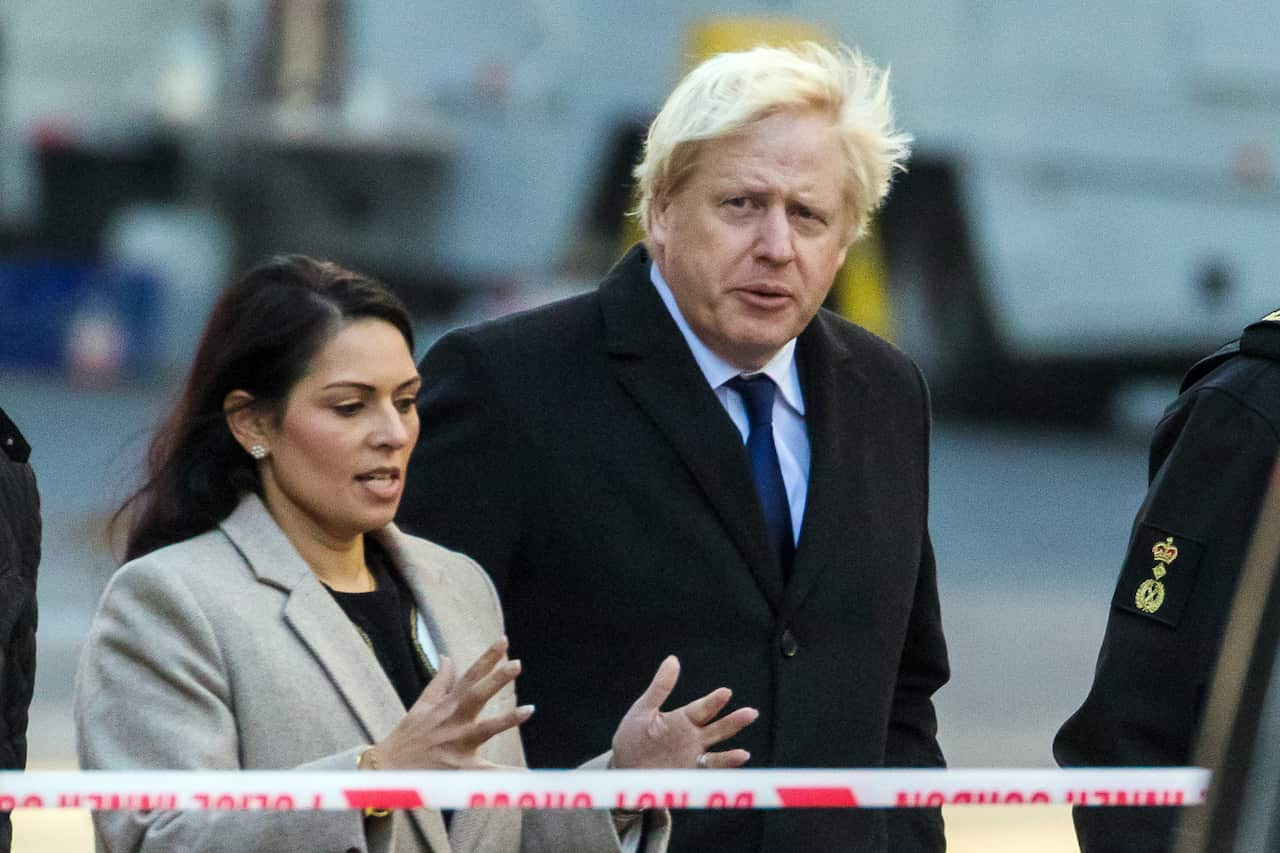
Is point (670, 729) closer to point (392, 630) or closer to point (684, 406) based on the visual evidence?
point (392, 630)

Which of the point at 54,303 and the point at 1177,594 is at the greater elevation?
the point at 1177,594

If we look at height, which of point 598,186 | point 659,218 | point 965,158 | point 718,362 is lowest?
point 598,186

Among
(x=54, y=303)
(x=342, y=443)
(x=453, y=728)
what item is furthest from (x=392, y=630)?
(x=54, y=303)

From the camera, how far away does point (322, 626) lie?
111 inches

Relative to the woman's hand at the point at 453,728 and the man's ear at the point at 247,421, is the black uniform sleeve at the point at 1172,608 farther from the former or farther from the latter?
the man's ear at the point at 247,421

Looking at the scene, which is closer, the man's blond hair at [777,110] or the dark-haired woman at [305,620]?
the dark-haired woman at [305,620]

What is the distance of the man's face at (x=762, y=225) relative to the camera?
3.17 metres

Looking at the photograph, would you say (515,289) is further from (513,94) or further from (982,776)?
(982,776)

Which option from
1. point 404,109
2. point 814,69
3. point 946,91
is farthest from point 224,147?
point 814,69

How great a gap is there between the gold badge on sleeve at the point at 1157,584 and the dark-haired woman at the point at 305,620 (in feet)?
1.62

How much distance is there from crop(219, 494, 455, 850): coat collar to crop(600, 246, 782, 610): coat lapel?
0.58 meters

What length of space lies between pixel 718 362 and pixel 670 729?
671mm

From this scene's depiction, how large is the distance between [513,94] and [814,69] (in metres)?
13.5

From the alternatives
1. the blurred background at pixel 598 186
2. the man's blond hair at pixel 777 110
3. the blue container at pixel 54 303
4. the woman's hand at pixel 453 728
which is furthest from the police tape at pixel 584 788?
the blue container at pixel 54 303
